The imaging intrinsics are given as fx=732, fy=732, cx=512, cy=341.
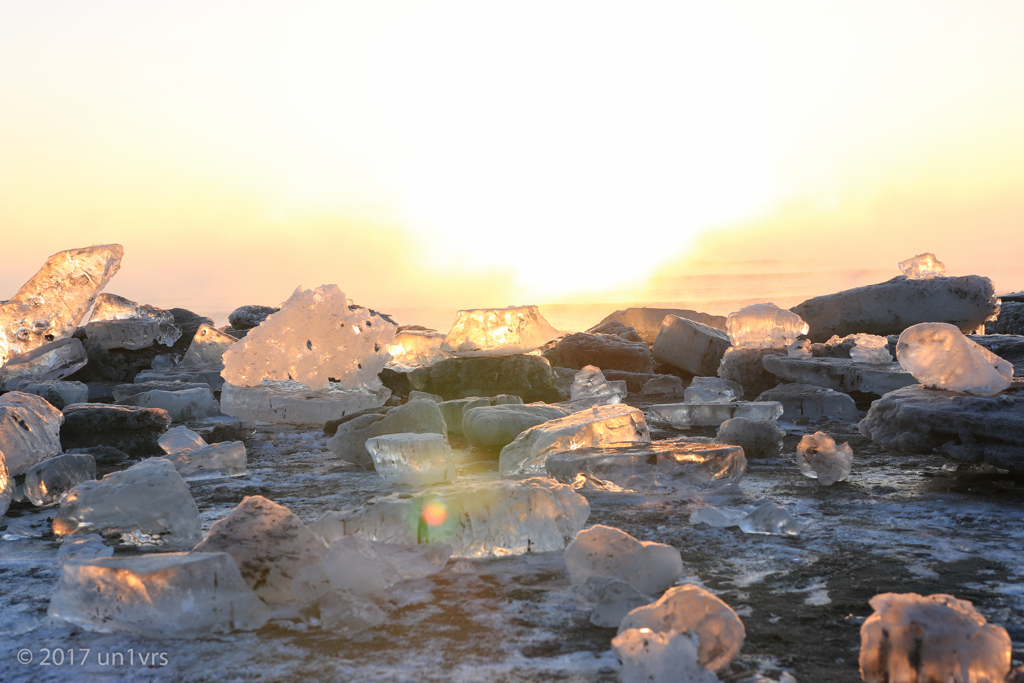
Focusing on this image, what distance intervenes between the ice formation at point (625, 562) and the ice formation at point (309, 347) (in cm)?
314

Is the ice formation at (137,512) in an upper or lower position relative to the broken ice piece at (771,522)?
upper

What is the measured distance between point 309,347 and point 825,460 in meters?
2.99

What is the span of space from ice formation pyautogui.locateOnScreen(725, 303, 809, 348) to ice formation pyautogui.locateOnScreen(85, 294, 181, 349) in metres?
5.24

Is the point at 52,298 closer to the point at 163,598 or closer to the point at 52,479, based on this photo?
the point at 52,479

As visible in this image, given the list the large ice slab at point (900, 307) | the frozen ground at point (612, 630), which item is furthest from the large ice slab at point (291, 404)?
the large ice slab at point (900, 307)

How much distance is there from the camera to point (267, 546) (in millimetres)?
1423

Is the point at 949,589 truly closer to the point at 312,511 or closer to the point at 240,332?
the point at 312,511

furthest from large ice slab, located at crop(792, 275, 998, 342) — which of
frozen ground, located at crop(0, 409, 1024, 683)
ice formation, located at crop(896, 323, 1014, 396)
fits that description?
frozen ground, located at crop(0, 409, 1024, 683)

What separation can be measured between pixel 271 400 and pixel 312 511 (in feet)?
6.70

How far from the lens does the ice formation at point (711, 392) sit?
4320 mm

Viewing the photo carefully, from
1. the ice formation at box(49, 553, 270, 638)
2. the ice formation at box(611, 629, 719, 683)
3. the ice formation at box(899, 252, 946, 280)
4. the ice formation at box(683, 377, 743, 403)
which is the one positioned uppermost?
the ice formation at box(899, 252, 946, 280)

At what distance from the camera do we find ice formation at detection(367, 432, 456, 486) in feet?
7.97

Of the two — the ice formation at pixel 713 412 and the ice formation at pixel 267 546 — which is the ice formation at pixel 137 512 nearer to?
the ice formation at pixel 267 546

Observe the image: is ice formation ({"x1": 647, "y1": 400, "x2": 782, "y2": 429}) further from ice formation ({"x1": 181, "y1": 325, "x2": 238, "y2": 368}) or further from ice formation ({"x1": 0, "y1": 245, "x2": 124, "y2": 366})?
ice formation ({"x1": 181, "y1": 325, "x2": 238, "y2": 368})
